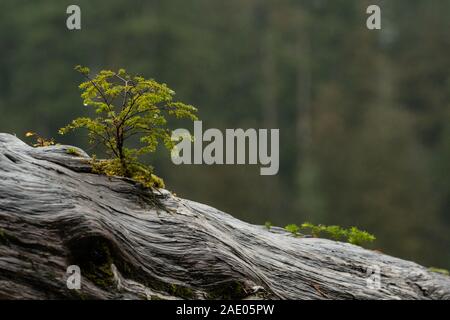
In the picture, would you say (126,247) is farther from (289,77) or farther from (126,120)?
(289,77)

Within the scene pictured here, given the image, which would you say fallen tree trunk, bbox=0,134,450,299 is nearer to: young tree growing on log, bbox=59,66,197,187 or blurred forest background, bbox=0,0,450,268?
young tree growing on log, bbox=59,66,197,187

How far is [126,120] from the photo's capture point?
20.8 ft

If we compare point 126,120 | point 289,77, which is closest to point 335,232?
point 126,120

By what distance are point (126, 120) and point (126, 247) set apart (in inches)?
43.6

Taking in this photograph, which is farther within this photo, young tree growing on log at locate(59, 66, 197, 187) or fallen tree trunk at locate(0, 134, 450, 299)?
young tree growing on log at locate(59, 66, 197, 187)

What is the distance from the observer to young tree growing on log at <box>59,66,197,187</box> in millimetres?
6312

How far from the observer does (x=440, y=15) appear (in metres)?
53.6

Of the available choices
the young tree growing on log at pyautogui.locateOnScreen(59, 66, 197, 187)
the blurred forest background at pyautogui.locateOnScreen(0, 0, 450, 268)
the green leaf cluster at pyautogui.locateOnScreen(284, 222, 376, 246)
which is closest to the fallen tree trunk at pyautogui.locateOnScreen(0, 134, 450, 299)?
the young tree growing on log at pyautogui.locateOnScreen(59, 66, 197, 187)

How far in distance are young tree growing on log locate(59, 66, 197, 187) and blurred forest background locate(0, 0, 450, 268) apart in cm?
3202

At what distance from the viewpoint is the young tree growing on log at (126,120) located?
6312mm

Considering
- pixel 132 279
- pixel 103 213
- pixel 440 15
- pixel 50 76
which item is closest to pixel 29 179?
pixel 103 213

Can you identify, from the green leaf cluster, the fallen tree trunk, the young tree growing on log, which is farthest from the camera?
the green leaf cluster

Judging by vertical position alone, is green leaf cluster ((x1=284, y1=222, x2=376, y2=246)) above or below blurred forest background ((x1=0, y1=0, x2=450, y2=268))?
below

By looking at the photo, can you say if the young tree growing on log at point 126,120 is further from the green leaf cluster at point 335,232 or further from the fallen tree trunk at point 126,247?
the green leaf cluster at point 335,232
